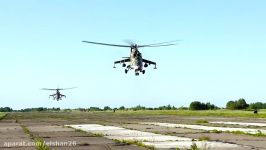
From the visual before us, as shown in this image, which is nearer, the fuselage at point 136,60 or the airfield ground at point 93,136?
the airfield ground at point 93,136

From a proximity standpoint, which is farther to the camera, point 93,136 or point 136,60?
point 136,60

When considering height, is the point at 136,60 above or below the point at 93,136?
above

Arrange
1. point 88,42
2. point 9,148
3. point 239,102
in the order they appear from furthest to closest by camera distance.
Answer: point 239,102 < point 88,42 < point 9,148

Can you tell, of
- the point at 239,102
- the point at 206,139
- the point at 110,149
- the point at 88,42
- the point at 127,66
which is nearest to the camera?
the point at 110,149

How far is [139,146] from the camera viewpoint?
65.0 feet

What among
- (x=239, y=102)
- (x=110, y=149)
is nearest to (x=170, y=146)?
(x=110, y=149)

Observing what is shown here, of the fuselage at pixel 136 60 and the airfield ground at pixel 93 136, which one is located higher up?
the fuselage at pixel 136 60

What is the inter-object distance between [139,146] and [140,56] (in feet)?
190

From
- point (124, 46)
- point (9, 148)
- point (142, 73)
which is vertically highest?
point (124, 46)

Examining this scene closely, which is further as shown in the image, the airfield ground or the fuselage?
the fuselage

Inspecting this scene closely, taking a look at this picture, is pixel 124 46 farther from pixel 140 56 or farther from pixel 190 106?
pixel 190 106

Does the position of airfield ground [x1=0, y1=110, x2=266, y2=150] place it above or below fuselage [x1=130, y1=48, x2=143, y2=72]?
below

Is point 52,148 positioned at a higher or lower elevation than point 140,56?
lower

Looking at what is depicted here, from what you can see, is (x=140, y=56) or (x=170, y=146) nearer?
(x=170, y=146)
